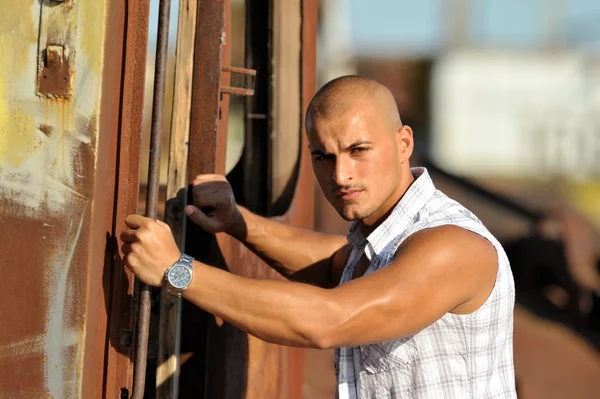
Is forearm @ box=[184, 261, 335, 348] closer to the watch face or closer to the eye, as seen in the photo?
the watch face

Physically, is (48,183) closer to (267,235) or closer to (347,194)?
(347,194)

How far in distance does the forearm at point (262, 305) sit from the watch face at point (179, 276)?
0.05 ft

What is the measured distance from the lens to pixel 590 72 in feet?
68.4

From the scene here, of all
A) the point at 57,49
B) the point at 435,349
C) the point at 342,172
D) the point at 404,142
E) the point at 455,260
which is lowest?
the point at 435,349

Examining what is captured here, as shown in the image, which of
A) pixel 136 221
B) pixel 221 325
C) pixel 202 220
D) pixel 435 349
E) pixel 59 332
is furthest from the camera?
pixel 221 325

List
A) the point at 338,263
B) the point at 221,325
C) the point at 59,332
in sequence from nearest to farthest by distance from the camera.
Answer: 1. the point at 59,332
2. the point at 221,325
3. the point at 338,263

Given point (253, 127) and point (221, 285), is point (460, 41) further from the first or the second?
point (221, 285)

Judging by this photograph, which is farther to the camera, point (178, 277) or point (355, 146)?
point (355, 146)

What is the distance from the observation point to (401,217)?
2492 millimetres

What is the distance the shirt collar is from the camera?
248 cm

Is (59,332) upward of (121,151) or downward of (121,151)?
downward

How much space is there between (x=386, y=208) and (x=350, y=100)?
316mm

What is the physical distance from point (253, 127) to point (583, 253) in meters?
3.79

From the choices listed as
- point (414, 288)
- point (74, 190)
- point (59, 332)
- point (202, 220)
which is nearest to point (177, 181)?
point (202, 220)
